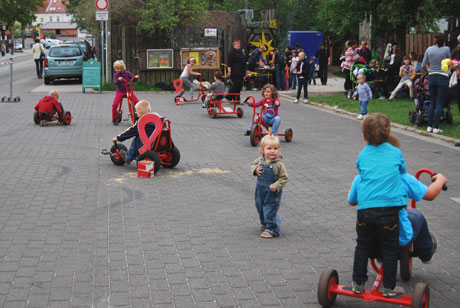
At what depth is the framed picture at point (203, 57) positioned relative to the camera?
87.8ft

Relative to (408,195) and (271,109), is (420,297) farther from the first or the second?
(271,109)

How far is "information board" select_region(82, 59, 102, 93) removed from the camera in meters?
23.8

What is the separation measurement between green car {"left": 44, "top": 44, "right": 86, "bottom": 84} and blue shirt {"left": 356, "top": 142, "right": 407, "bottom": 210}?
2493 centimetres

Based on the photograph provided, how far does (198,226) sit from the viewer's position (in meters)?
6.96

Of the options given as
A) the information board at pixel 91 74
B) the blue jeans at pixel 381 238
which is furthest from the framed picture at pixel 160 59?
the blue jeans at pixel 381 238

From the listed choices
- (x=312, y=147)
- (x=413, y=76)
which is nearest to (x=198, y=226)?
(x=312, y=147)

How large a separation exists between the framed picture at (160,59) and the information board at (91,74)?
3291mm

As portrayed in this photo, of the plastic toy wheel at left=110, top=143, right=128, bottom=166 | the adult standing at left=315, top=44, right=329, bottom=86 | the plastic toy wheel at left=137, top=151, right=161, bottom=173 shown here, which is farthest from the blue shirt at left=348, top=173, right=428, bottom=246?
the adult standing at left=315, top=44, right=329, bottom=86

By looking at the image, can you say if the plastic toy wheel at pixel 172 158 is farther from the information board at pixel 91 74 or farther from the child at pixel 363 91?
the information board at pixel 91 74

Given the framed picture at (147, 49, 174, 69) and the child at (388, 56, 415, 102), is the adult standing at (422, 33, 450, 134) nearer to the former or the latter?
the child at (388, 56, 415, 102)

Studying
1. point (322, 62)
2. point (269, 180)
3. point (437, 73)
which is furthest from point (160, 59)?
point (269, 180)

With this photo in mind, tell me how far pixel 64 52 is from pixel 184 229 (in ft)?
76.1

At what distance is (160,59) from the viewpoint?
27.0 m

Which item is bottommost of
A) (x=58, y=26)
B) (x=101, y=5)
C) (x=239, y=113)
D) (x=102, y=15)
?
(x=239, y=113)
